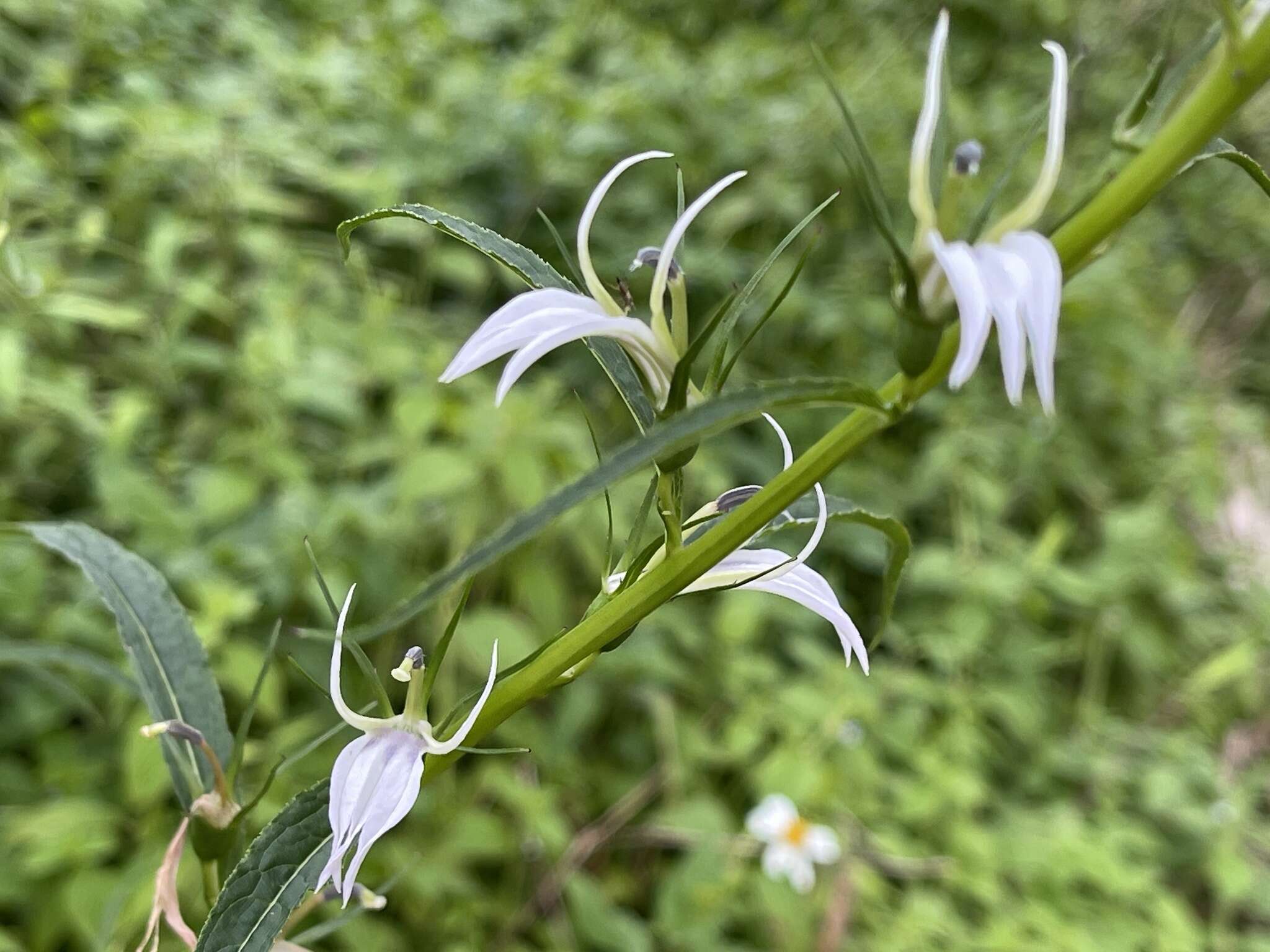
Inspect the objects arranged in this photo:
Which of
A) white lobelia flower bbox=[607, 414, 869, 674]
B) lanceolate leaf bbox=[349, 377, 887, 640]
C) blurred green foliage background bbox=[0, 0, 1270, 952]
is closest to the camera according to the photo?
lanceolate leaf bbox=[349, 377, 887, 640]

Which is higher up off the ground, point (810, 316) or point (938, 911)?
point (810, 316)

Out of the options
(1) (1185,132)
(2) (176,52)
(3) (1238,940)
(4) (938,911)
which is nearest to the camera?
(1) (1185,132)

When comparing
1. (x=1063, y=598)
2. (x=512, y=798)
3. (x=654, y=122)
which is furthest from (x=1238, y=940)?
(x=654, y=122)

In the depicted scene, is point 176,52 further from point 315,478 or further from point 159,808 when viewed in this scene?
point 159,808

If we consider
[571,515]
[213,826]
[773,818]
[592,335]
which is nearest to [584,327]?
[592,335]

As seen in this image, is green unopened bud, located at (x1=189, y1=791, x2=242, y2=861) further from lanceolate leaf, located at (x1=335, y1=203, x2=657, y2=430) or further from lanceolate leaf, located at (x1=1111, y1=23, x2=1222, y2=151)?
lanceolate leaf, located at (x1=1111, y1=23, x2=1222, y2=151)

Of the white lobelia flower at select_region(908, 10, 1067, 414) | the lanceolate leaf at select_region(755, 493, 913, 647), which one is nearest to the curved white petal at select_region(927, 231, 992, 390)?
the white lobelia flower at select_region(908, 10, 1067, 414)
